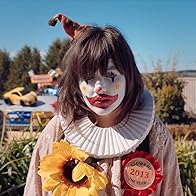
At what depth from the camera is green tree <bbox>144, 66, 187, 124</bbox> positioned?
1352 centimetres

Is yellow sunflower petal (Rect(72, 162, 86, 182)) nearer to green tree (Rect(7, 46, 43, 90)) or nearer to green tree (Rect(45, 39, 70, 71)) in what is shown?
green tree (Rect(7, 46, 43, 90))

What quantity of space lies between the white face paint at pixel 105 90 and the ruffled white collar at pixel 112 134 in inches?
3.1

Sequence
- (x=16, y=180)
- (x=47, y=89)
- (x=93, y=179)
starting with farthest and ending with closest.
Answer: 1. (x=47, y=89)
2. (x=16, y=180)
3. (x=93, y=179)

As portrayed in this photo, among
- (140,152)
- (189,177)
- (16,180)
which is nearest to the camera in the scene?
(140,152)

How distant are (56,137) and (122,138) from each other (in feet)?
0.84

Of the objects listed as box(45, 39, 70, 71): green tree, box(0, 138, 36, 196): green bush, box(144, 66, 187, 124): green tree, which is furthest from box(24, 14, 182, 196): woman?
box(45, 39, 70, 71): green tree

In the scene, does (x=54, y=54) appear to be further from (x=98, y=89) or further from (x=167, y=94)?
(x=98, y=89)

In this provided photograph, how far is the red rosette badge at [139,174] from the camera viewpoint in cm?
169

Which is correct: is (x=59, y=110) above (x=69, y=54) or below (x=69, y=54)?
below

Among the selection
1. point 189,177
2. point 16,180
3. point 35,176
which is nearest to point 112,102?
point 35,176

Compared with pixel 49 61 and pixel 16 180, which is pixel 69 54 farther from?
pixel 49 61

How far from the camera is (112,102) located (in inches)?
66.2

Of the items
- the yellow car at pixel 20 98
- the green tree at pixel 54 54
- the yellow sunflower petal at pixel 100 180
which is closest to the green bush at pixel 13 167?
the yellow sunflower petal at pixel 100 180

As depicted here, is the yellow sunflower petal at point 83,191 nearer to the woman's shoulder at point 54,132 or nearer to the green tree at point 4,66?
the woman's shoulder at point 54,132
